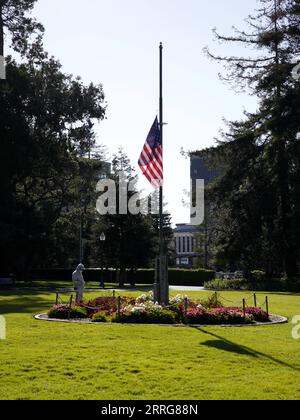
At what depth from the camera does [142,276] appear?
57.4m

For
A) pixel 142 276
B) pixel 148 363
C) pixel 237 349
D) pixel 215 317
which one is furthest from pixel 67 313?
pixel 142 276

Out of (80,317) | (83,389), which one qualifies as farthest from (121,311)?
(83,389)

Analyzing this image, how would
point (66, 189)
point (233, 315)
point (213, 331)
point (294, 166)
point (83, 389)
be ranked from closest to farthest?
point (83, 389), point (213, 331), point (233, 315), point (294, 166), point (66, 189)

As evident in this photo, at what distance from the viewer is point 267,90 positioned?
45.0 m

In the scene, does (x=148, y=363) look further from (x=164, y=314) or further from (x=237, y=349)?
(x=164, y=314)

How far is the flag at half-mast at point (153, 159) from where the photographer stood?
18656 millimetres

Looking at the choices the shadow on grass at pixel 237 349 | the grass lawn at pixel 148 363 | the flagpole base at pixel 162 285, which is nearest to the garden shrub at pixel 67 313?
the grass lawn at pixel 148 363

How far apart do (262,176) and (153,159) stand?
1073 inches

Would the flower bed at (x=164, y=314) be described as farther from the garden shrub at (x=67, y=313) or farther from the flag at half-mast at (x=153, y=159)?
the flag at half-mast at (x=153, y=159)

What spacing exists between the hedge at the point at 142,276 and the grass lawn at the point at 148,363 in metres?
36.9

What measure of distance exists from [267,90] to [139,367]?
37.6 m

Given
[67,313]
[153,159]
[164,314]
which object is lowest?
[67,313]

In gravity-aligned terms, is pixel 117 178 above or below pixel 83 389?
above

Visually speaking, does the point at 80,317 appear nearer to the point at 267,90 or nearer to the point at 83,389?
the point at 83,389
